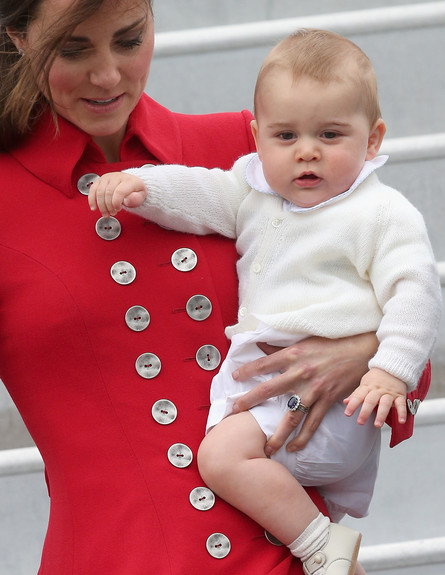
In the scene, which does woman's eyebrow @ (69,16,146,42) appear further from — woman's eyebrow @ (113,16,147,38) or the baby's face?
the baby's face

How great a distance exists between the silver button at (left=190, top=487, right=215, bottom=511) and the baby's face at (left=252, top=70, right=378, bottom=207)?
0.39 meters

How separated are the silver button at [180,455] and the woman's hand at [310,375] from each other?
0.27 ft

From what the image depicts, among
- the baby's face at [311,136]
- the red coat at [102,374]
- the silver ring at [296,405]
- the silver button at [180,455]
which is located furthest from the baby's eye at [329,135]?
the silver button at [180,455]

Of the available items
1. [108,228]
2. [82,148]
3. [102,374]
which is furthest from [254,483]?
[82,148]

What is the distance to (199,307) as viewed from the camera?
1.45 metres

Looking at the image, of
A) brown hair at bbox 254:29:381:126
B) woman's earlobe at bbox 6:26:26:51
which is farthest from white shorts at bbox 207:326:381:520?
woman's earlobe at bbox 6:26:26:51

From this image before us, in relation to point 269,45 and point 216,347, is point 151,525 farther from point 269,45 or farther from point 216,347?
Answer: point 269,45

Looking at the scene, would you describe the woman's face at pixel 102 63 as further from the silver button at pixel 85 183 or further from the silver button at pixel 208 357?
the silver button at pixel 208 357

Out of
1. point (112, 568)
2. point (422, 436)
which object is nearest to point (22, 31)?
point (112, 568)

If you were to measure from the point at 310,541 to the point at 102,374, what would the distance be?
335 mm

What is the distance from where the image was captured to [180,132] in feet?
5.28

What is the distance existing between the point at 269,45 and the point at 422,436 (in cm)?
98

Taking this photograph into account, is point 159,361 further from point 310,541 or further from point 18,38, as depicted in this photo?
point 18,38

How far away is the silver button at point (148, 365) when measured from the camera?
55.4 inches
